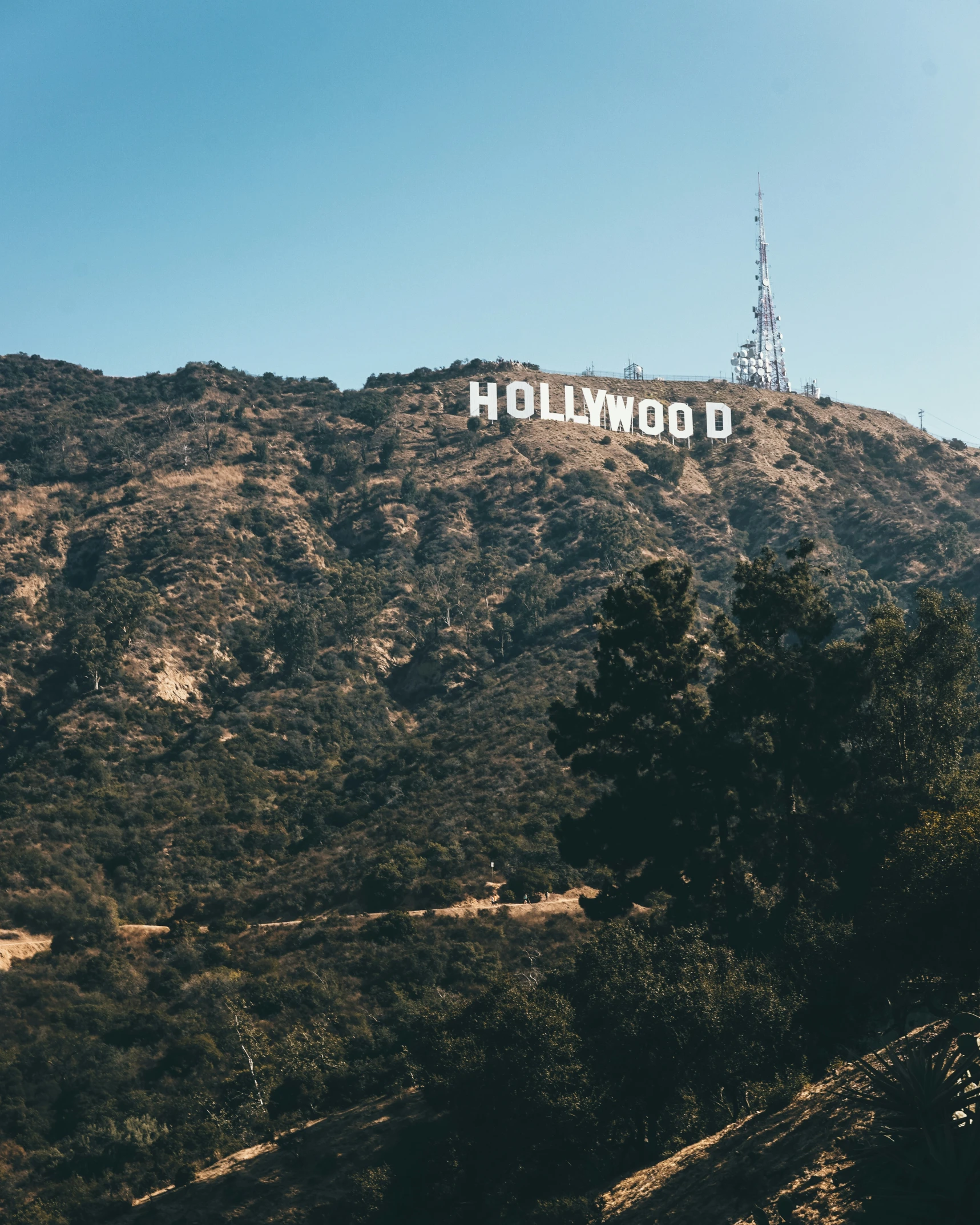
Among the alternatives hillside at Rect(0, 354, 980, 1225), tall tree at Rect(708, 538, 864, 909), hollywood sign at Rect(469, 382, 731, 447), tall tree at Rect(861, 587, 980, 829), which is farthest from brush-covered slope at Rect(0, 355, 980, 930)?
tall tree at Rect(861, 587, 980, 829)

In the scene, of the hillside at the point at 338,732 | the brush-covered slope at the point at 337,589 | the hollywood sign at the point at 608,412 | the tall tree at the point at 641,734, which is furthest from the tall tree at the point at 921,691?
the hollywood sign at the point at 608,412

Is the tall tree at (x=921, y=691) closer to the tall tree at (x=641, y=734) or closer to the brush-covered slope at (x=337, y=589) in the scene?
the tall tree at (x=641, y=734)

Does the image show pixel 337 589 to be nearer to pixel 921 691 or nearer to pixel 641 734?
pixel 641 734

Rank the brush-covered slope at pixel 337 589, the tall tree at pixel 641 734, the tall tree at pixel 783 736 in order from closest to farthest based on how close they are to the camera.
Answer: the tall tree at pixel 783 736, the tall tree at pixel 641 734, the brush-covered slope at pixel 337 589

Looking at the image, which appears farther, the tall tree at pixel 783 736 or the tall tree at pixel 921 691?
the tall tree at pixel 921 691

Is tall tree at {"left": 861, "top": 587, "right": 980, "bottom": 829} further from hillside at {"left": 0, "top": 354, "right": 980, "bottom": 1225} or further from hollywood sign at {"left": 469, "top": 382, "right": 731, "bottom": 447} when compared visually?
hollywood sign at {"left": 469, "top": 382, "right": 731, "bottom": 447}
